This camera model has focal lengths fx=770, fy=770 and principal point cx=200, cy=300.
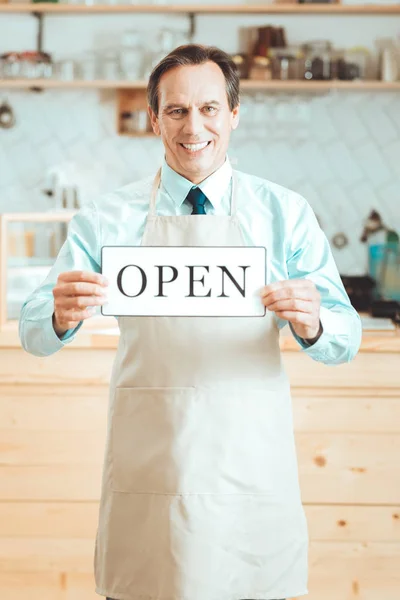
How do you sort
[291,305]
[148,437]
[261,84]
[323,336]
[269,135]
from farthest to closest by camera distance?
1. [269,135]
2. [261,84]
3. [148,437]
4. [323,336]
5. [291,305]

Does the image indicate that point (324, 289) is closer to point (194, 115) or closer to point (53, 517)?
point (194, 115)

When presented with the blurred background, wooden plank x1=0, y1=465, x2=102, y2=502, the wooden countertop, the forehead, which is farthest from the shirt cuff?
the blurred background

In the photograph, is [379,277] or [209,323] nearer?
[209,323]

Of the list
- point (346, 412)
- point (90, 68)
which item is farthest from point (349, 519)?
point (90, 68)

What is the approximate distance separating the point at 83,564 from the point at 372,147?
115 inches

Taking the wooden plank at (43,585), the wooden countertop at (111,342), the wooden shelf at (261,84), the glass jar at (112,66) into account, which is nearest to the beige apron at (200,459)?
the wooden countertop at (111,342)

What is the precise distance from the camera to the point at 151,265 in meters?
1.37

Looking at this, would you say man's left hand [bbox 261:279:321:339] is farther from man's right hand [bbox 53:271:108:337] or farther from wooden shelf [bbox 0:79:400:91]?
wooden shelf [bbox 0:79:400:91]

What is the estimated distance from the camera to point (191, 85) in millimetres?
1498

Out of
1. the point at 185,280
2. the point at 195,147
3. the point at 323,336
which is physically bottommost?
the point at 323,336

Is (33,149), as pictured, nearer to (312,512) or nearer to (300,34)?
(300,34)

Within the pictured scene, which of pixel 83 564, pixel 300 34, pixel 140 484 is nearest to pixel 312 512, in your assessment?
pixel 83 564

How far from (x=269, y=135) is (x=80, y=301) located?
3.14 metres

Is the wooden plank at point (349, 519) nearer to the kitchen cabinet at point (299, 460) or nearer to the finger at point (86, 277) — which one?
the kitchen cabinet at point (299, 460)
